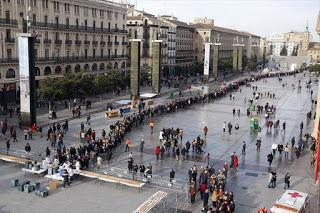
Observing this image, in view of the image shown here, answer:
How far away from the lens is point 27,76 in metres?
33.1

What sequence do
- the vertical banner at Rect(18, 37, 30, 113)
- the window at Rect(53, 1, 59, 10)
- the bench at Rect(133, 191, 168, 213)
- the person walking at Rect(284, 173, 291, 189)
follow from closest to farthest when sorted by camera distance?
the bench at Rect(133, 191, 168, 213)
the person walking at Rect(284, 173, 291, 189)
the vertical banner at Rect(18, 37, 30, 113)
the window at Rect(53, 1, 59, 10)

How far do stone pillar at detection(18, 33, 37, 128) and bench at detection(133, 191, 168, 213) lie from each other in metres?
19.3

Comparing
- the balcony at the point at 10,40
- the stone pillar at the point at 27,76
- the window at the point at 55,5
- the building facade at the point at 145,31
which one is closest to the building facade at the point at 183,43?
the building facade at the point at 145,31

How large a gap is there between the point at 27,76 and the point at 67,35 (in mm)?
24509

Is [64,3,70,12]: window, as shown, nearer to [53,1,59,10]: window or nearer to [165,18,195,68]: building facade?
[53,1,59,10]: window

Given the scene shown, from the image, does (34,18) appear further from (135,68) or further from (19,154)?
(19,154)

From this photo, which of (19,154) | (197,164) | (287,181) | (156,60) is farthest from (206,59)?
(287,181)

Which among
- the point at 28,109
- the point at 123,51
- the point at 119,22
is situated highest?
the point at 119,22

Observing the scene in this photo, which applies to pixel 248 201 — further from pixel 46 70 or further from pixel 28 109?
pixel 46 70

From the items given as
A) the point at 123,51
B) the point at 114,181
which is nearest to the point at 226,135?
the point at 114,181

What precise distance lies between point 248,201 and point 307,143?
1515 centimetres

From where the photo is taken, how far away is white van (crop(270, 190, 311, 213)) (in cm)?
1564

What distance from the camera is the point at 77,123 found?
A: 125 ft

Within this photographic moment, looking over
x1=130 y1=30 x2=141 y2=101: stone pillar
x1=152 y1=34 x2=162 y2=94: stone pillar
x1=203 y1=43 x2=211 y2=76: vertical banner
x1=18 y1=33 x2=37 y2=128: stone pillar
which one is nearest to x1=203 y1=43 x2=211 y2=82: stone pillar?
x1=203 y1=43 x2=211 y2=76: vertical banner
